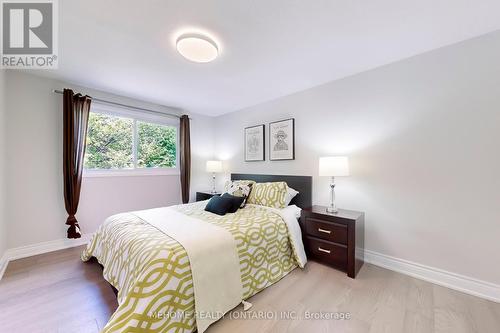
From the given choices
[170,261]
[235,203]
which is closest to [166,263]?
[170,261]

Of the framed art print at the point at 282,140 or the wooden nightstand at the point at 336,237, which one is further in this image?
the framed art print at the point at 282,140

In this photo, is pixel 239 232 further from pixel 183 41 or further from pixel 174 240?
pixel 183 41

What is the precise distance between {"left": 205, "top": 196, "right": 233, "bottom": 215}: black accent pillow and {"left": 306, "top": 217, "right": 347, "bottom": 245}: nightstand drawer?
100cm

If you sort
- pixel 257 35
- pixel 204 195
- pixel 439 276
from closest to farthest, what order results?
pixel 257 35
pixel 439 276
pixel 204 195

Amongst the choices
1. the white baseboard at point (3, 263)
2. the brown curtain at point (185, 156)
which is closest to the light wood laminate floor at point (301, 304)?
the white baseboard at point (3, 263)

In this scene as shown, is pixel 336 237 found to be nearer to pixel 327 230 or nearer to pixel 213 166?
pixel 327 230

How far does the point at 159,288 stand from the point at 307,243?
5.71ft

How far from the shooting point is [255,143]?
11.8 ft

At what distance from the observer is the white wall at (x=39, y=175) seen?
7.97ft

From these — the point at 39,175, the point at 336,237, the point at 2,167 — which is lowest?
the point at 336,237

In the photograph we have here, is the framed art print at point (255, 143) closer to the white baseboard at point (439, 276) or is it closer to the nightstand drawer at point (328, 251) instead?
the nightstand drawer at point (328, 251)

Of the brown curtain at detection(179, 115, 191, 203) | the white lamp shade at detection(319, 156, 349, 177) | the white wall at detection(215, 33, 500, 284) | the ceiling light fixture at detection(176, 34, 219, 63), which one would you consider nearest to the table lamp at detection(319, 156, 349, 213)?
the white lamp shade at detection(319, 156, 349, 177)

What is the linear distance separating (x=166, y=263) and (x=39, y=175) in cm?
261

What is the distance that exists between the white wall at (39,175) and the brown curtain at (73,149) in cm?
18
